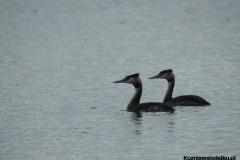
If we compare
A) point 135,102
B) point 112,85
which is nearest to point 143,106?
point 135,102

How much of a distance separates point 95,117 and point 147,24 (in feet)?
112

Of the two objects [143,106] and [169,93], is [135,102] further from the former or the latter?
[169,93]

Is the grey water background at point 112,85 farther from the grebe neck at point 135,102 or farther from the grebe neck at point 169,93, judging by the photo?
the grebe neck at point 169,93

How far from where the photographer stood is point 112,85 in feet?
91.3

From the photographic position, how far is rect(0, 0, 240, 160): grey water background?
18.8m

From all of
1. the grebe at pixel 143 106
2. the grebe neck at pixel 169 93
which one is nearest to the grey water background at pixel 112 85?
the grebe at pixel 143 106

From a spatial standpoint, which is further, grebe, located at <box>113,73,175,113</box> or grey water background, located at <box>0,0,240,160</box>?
grebe, located at <box>113,73,175,113</box>

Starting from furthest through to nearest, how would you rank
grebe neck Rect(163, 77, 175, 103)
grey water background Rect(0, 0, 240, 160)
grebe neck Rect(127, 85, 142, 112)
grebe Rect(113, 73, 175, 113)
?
grebe neck Rect(163, 77, 175, 103)
grebe neck Rect(127, 85, 142, 112)
grebe Rect(113, 73, 175, 113)
grey water background Rect(0, 0, 240, 160)

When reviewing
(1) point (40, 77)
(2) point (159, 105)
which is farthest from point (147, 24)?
(2) point (159, 105)

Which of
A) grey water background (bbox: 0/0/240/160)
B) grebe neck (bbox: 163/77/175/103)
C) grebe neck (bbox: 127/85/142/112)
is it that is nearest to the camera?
grey water background (bbox: 0/0/240/160)

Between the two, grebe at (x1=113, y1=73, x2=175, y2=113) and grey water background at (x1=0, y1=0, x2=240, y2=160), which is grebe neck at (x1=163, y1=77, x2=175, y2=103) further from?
grebe at (x1=113, y1=73, x2=175, y2=113)

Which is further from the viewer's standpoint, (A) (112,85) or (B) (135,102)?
(A) (112,85)

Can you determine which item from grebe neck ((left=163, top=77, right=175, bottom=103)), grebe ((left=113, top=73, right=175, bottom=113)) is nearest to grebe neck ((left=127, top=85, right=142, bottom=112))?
grebe ((left=113, top=73, right=175, bottom=113))

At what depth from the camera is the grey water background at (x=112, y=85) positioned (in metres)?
18.8
